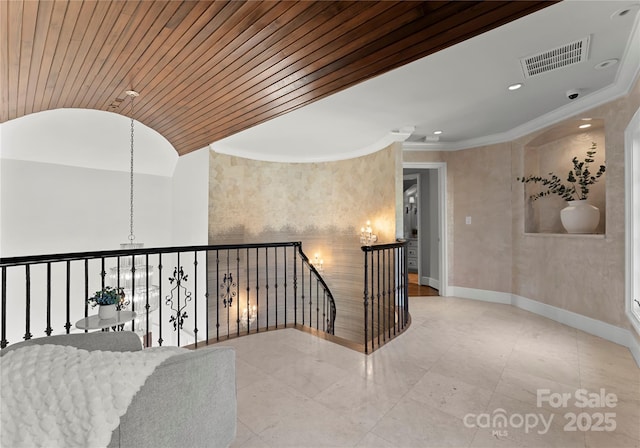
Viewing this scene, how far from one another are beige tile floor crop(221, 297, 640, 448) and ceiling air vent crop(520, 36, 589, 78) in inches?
105

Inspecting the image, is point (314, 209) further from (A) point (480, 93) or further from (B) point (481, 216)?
(A) point (480, 93)

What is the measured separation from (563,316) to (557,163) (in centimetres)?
211

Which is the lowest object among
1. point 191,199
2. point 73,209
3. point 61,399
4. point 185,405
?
point 185,405

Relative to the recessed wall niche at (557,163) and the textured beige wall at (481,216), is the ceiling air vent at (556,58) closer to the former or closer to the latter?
the recessed wall niche at (557,163)

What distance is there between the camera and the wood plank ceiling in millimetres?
1960

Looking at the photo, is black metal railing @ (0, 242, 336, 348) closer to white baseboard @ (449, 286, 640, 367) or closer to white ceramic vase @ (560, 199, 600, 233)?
white baseboard @ (449, 286, 640, 367)

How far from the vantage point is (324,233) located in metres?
6.75

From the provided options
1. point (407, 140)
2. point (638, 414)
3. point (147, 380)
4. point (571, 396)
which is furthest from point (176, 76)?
point (638, 414)

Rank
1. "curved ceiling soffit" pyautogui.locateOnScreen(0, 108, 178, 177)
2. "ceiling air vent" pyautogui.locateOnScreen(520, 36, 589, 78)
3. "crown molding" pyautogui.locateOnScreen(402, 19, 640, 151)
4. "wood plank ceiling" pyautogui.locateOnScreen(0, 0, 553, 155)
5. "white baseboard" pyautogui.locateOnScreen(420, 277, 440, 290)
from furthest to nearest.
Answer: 1. "white baseboard" pyautogui.locateOnScreen(420, 277, 440, 290)
2. "curved ceiling soffit" pyautogui.locateOnScreen(0, 108, 178, 177)
3. "crown molding" pyautogui.locateOnScreen(402, 19, 640, 151)
4. "ceiling air vent" pyautogui.locateOnScreen(520, 36, 589, 78)
5. "wood plank ceiling" pyautogui.locateOnScreen(0, 0, 553, 155)

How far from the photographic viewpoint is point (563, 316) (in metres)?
3.76

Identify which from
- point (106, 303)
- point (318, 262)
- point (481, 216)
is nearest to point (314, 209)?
point (318, 262)

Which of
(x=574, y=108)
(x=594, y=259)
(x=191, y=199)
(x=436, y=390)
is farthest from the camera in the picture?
(x=191, y=199)

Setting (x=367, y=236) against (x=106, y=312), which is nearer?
(x=106, y=312)

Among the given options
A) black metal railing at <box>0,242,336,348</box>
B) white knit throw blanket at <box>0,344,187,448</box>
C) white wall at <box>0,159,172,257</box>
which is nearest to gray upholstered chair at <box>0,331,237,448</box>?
white knit throw blanket at <box>0,344,187,448</box>
